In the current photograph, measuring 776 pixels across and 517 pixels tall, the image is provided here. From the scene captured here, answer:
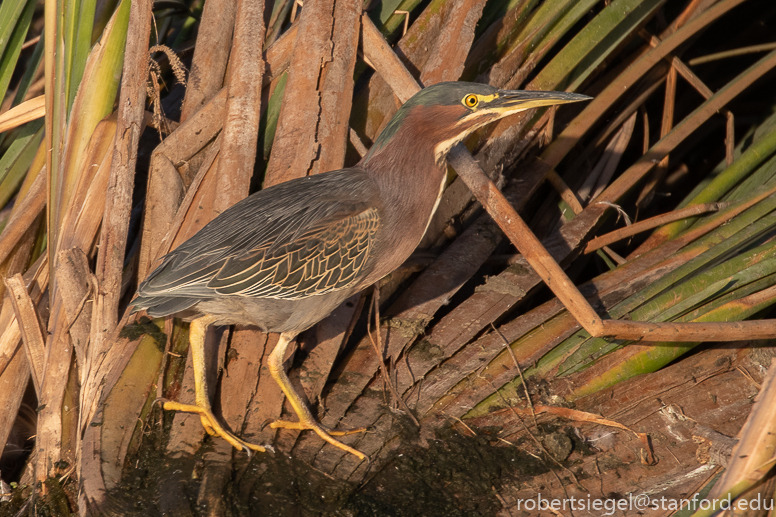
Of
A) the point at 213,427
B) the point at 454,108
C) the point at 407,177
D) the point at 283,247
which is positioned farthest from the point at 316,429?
the point at 454,108

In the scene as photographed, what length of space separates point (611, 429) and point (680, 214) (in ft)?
4.47

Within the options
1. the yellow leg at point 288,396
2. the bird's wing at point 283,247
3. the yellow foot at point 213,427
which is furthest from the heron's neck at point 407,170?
the yellow foot at point 213,427

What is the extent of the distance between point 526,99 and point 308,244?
118 cm

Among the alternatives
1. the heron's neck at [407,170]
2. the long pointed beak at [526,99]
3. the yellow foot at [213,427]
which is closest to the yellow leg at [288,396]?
the yellow foot at [213,427]

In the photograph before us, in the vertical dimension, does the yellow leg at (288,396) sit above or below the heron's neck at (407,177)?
below

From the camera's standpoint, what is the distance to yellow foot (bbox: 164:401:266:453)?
278 centimetres

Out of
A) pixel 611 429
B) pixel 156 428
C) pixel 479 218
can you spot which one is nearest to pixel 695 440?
pixel 611 429

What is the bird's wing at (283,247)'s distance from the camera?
2.76m

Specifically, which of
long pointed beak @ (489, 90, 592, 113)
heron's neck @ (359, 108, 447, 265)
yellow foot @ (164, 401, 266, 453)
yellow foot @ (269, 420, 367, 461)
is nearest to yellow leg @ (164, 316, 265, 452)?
yellow foot @ (164, 401, 266, 453)

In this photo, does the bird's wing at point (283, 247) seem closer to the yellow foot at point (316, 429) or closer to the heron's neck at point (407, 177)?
the heron's neck at point (407, 177)

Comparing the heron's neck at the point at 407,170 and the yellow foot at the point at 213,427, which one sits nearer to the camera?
the yellow foot at the point at 213,427

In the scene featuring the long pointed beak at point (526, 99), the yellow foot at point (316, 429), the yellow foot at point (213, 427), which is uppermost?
the long pointed beak at point (526, 99)

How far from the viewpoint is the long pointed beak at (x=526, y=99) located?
2828 mm

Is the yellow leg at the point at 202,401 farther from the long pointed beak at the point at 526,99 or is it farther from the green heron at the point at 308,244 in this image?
the long pointed beak at the point at 526,99
